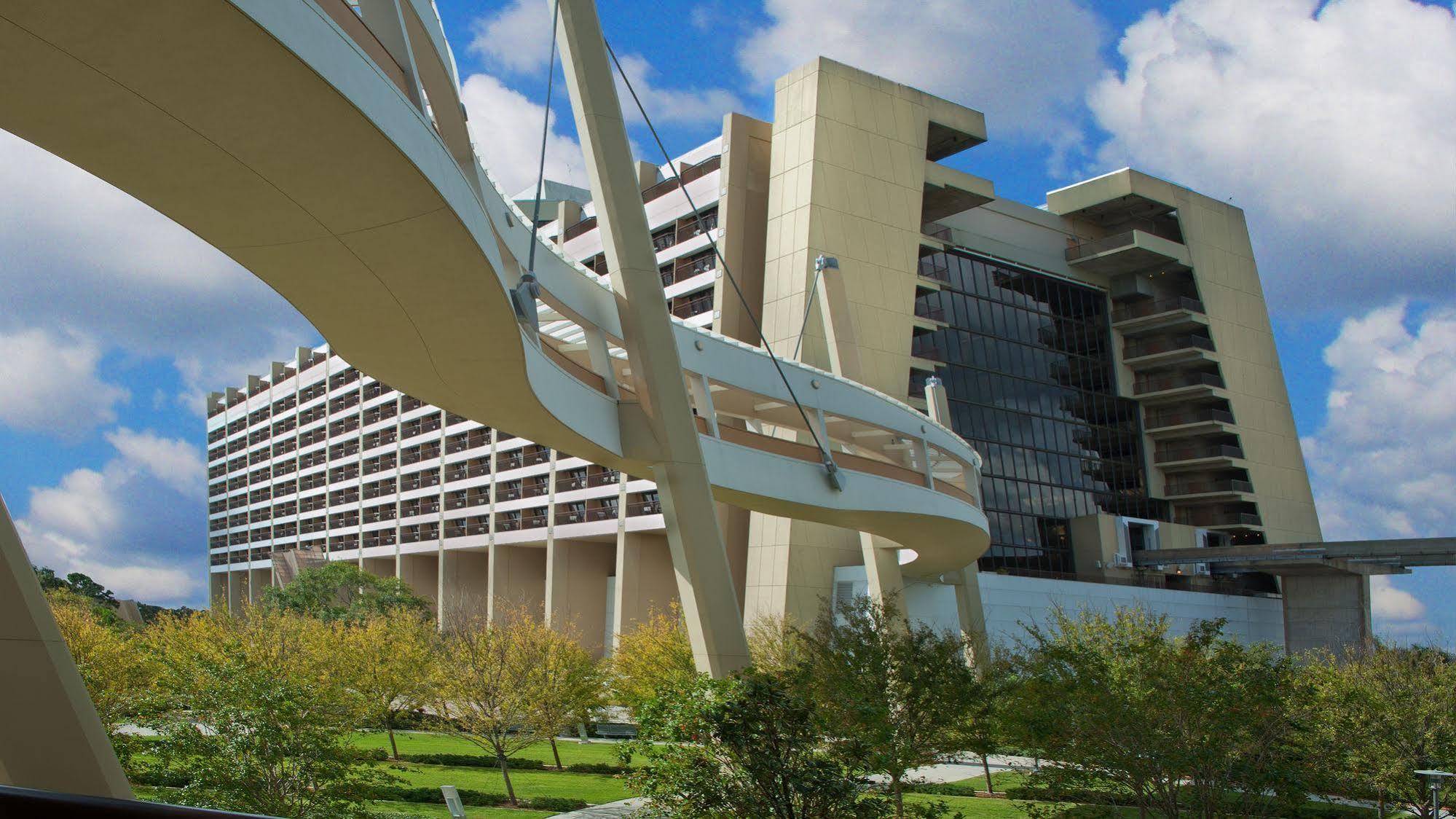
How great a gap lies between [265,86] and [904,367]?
4830 centimetres

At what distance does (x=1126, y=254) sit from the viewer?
225ft

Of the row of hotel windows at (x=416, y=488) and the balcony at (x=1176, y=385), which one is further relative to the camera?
the balcony at (x=1176, y=385)

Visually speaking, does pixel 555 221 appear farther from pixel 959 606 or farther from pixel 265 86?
pixel 265 86

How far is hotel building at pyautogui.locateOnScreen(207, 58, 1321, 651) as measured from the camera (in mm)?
53188

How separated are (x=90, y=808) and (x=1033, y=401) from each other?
70.0 meters

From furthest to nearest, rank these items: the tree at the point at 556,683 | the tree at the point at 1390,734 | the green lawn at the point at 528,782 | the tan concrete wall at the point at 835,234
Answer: the tan concrete wall at the point at 835,234 → the tree at the point at 556,683 → the green lawn at the point at 528,782 → the tree at the point at 1390,734

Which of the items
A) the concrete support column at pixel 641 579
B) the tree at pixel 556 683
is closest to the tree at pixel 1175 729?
the tree at pixel 556 683

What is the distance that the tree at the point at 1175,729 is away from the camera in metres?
16.6

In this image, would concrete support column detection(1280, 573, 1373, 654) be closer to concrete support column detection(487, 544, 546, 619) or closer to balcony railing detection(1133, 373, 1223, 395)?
balcony railing detection(1133, 373, 1223, 395)

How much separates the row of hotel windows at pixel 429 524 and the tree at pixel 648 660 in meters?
11.8

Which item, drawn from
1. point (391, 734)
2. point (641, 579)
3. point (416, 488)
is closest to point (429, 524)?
point (416, 488)

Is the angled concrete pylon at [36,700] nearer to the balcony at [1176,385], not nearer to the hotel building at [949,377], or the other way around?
the hotel building at [949,377]

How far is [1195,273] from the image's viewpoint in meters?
71.5

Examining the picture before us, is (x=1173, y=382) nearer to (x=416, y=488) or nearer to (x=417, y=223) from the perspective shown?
(x=416, y=488)
